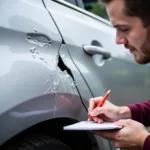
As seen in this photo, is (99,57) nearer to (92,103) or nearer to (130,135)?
(92,103)

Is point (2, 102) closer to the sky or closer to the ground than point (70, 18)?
closer to the ground

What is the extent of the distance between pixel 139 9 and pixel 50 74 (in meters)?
0.46

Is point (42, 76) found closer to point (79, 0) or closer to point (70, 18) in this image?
point (70, 18)

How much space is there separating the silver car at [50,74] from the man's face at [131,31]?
12.4 inches

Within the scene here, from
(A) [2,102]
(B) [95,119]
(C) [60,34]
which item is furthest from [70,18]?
(A) [2,102]

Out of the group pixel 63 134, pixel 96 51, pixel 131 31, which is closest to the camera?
pixel 131 31

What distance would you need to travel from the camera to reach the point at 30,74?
171 cm

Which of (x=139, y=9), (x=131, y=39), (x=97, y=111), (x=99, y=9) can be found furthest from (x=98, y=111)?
(x=99, y=9)

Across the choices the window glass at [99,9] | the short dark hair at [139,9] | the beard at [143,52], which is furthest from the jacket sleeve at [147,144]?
the window glass at [99,9]

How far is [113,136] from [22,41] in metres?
0.55

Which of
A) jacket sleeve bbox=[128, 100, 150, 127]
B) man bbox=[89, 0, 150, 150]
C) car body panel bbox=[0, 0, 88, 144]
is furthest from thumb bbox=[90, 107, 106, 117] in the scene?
jacket sleeve bbox=[128, 100, 150, 127]

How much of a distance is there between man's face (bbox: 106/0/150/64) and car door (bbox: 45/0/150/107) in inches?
13.2

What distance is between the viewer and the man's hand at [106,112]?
6.05 ft

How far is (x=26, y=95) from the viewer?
166 centimetres
